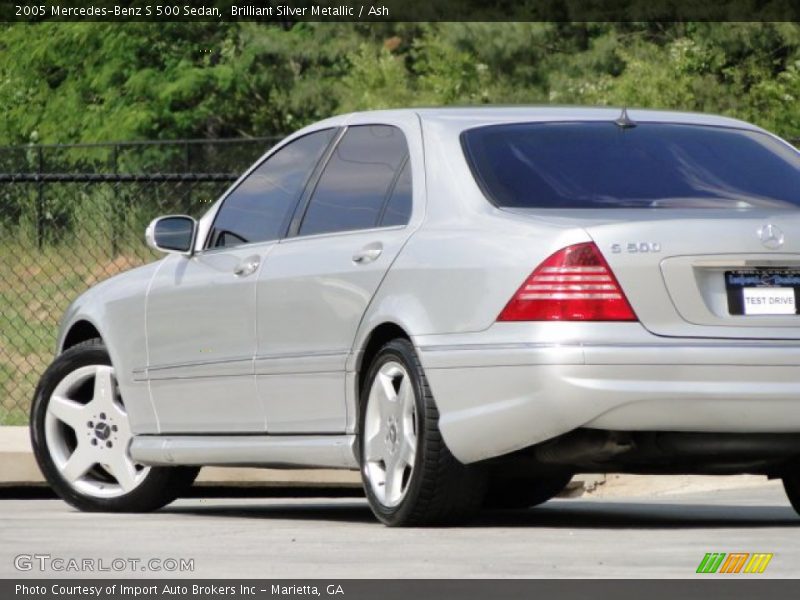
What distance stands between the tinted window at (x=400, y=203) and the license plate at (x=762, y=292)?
4.14 ft

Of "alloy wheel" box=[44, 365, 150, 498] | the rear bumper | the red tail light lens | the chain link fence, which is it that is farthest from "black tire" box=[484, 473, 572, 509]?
the chain link fence

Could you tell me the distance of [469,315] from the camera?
732 cm

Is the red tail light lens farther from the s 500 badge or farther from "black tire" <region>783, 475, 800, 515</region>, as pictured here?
"black tire" <region>783, 475, 800, 515</region>

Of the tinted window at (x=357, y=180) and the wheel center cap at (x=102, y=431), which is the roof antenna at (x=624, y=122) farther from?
the wheel center cap at (x=102, y=431)

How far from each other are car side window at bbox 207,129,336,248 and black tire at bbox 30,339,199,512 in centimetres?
87

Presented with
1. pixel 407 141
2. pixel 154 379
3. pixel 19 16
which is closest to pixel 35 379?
pixel 154 379

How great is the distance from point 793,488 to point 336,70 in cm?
3133

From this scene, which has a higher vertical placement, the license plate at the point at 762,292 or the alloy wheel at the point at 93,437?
the license plate at the point at 762,292

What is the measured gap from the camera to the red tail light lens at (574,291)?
281 inches

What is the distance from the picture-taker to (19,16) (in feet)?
123

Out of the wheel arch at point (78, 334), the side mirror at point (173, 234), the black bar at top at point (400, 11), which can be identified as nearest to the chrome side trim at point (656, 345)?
the side mirror at point (173, 234)
